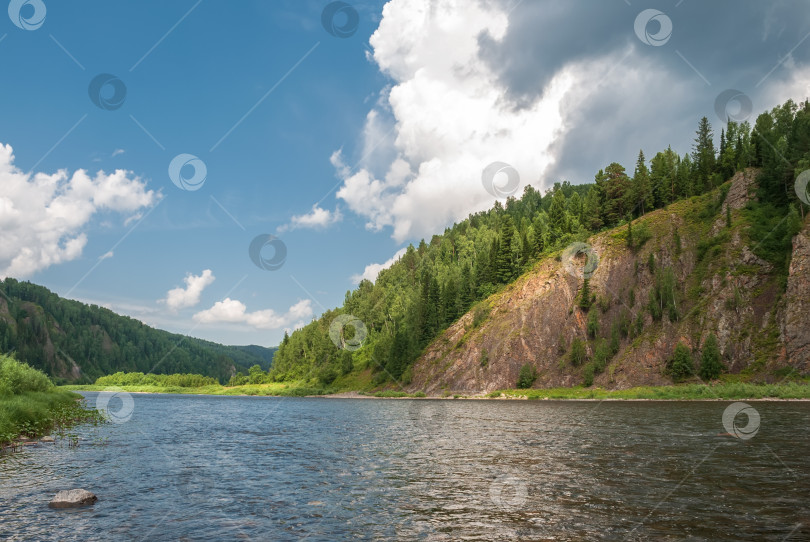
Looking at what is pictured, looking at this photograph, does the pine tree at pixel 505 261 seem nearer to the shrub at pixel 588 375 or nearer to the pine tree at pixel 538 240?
the pine tree at pixel 538 240

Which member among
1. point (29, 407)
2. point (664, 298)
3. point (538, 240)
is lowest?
point (29, 407)

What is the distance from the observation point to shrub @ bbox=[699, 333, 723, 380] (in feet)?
281

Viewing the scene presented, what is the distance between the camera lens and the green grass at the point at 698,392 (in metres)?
72.5

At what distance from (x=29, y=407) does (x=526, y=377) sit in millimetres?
92438

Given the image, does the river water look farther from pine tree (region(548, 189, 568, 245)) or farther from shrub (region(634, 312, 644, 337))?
pine tree (region(548, 189, 568, 245))

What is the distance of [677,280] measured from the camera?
10719 centimetres

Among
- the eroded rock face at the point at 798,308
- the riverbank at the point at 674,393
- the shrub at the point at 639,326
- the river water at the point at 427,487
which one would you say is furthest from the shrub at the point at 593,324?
the river water at the point at 427,487

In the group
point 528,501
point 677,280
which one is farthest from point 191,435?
point 677,280

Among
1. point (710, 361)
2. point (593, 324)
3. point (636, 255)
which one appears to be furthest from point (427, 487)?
point (636, 255)

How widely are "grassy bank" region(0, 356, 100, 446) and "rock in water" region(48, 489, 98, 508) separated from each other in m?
18.9

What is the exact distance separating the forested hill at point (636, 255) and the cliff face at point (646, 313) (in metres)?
0.39

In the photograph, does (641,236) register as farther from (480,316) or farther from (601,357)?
(480,316)

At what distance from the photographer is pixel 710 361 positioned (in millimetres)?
85812

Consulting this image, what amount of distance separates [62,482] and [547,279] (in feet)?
386
